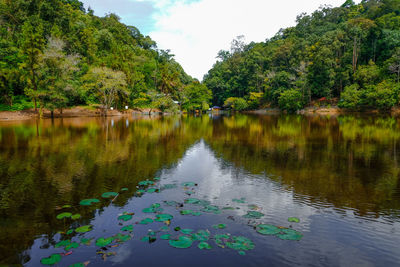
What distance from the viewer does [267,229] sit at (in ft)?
16.0

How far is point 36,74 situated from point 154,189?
38.7 meters

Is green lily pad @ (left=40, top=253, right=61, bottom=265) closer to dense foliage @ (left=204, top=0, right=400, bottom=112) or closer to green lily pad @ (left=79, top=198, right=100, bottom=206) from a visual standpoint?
green lily pad @ (left=79, top=198, right=100, bottom=206)

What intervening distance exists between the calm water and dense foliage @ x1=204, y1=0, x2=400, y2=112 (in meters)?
42.8

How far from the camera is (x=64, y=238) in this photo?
4.68m

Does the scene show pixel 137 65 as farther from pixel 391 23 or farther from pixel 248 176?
pixel 248 176

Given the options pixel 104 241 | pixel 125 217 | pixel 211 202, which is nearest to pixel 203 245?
pixel 104 241

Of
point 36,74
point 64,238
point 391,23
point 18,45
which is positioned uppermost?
point 391,23

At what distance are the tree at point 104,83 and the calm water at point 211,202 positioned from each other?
3309cm

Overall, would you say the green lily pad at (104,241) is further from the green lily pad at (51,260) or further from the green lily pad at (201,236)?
the green lily pad at (201,236)

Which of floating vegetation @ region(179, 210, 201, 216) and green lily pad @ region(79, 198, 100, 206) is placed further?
green lily pad @ region(79, 198, 100, 206)

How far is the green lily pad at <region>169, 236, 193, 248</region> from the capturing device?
170 inches

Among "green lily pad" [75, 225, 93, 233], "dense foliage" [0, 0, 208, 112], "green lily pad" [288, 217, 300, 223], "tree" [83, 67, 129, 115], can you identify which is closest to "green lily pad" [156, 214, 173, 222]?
"green lily pad" [75, 225, 93, 233]

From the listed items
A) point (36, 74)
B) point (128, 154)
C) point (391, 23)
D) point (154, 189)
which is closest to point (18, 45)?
point (36, 74)

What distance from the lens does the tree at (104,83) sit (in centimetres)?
4319
